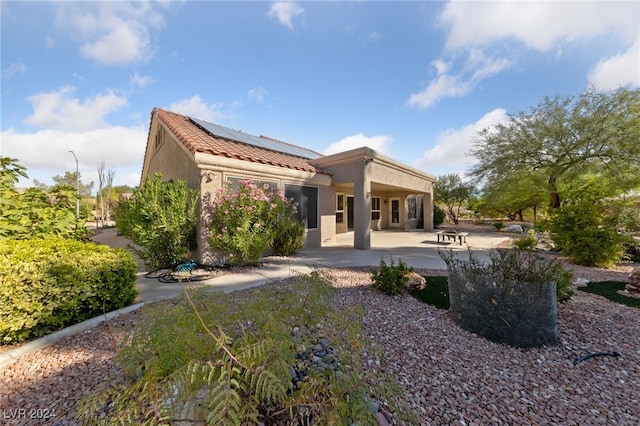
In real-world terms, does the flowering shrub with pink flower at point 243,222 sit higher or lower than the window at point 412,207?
lower

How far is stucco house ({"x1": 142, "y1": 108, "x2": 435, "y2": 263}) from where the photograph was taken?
7.37 metres

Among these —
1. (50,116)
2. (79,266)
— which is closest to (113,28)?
(79,266)

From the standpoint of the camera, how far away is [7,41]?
6.35 m

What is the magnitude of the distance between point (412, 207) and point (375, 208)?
3.43 meters

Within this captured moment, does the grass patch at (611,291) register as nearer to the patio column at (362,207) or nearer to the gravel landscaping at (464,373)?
the gravel landscaping at (464,373)

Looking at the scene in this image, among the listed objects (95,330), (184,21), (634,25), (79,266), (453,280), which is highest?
(634,25)

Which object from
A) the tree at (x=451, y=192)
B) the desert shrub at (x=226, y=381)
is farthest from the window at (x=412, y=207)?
the desert shrub at (x=226, y=381)

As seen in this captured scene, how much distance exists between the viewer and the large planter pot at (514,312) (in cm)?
323

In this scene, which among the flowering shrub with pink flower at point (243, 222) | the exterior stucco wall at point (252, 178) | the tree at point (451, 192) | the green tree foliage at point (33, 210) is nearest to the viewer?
the green tree foliage at point (33, 210)

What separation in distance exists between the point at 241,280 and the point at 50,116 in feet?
52.7

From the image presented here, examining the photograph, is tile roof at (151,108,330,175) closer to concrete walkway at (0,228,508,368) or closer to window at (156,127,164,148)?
window at (156,127,164,148)

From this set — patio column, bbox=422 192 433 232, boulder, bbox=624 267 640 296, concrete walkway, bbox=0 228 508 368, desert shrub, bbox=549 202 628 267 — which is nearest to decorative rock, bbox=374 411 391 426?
concrete walkway, bbox=0 228 508 368

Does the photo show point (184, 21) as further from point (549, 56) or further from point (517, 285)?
point (549, 56)

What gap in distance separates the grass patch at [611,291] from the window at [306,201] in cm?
808
